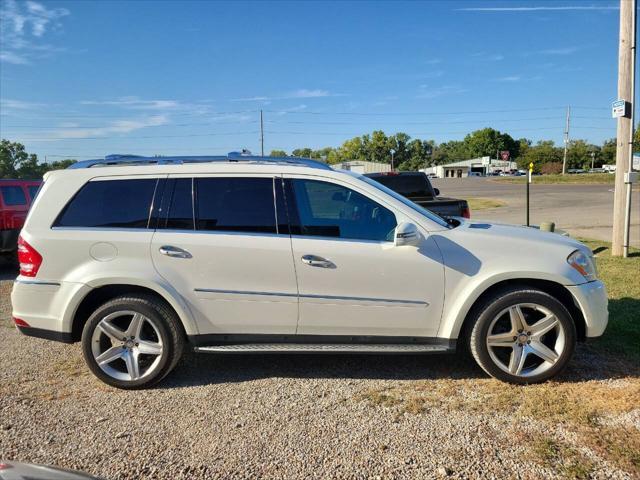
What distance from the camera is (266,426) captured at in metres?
3.19

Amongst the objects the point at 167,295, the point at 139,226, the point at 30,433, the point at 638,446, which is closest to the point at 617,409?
the point at 638,446

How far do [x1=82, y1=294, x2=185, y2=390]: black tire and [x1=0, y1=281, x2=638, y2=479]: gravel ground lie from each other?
10 centimetres

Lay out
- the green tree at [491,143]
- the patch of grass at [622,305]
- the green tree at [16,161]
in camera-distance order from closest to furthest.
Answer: the patch of grass at [622,305]
the green tree at [16,161]
the green tree at [491,143]

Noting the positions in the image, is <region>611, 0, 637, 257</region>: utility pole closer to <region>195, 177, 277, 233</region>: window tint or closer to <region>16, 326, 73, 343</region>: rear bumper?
<region>195, 177, 277, 233</region>: window tint

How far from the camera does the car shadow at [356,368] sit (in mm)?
3895

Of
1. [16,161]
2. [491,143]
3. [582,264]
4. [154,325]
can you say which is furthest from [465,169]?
[154,325]

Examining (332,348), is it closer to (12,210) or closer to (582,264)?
(582,264)

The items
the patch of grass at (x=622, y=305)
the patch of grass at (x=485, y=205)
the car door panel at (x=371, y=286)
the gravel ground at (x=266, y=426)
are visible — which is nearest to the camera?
the gravel ground at (x=266, y=426)

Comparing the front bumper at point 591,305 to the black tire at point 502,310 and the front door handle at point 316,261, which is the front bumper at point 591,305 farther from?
the front door handle at point 316,261

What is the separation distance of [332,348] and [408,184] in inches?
286

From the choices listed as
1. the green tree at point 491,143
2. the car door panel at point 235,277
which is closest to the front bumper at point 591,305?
the car door panel at point 235,277

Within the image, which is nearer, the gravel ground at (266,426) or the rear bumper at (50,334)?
the gravel ground at (266,426)

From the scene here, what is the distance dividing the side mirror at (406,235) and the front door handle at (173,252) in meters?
1.61

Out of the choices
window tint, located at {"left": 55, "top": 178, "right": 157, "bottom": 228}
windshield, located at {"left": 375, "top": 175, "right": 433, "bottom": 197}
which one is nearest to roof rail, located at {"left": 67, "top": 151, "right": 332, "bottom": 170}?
window tint, located at {"left": 55, "top": 178, "right": 157, "bottom": 228}
